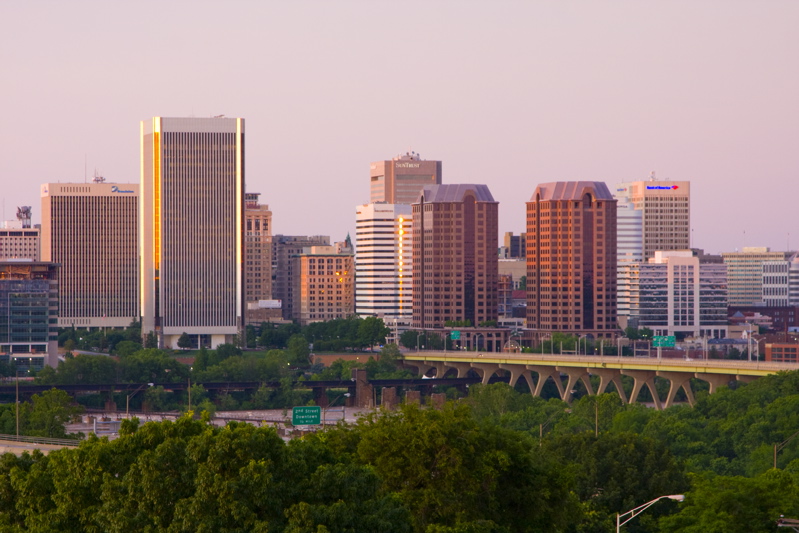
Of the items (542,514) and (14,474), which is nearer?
(14,474)

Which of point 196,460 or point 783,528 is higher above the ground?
point 196,460

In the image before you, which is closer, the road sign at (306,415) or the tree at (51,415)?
the tree at (51,415)

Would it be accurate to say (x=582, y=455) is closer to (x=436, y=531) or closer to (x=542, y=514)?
(x=542, y=514)

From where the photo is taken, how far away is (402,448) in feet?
222

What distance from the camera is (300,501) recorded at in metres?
56.9

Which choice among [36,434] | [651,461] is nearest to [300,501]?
[651,461]

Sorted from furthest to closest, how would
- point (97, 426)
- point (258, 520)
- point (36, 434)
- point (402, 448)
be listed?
point (97, 426) → point (36, 434) → point (402, 448) → point (258, 520)

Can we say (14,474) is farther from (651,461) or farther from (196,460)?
(651,461)

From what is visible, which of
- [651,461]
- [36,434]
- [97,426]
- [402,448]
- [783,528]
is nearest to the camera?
[402,448]

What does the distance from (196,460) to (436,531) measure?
11.9 metres

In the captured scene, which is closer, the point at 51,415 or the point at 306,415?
the point at 51,415

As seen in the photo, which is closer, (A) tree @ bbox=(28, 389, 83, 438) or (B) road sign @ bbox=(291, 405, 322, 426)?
(A) tree @ bbox=(28, 389, 83, 438)

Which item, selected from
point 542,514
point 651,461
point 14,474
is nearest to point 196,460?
point 14,474

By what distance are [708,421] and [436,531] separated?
96.2 metres
